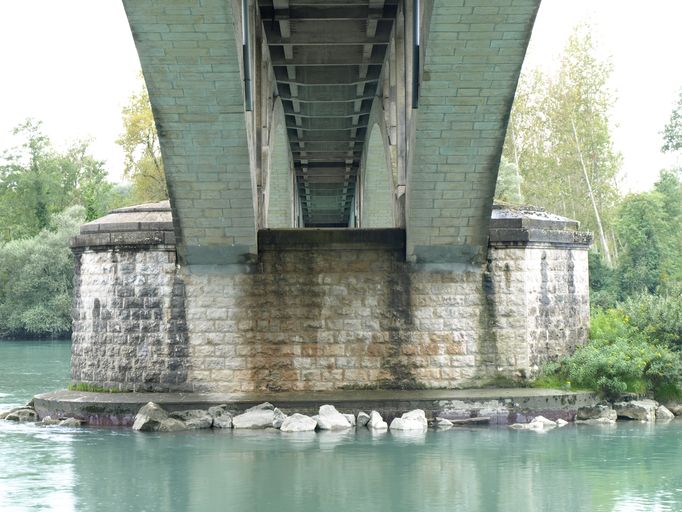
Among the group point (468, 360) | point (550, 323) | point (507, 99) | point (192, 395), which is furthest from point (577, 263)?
point (192, 395)

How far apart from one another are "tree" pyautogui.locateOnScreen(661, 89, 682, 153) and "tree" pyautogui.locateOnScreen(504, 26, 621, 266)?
2687 mm

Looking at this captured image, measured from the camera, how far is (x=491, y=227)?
14.3 meters

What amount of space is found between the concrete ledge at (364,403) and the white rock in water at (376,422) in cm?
13

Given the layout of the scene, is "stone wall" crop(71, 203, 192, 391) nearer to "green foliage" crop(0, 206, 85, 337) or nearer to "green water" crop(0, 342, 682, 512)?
"green water" crop(0, 342, 682, 512)

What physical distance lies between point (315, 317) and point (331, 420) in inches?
62.4

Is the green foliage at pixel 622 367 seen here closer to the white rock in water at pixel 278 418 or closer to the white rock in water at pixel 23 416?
the white rock in water at pixel 278 418

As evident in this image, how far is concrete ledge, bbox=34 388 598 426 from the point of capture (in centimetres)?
1323

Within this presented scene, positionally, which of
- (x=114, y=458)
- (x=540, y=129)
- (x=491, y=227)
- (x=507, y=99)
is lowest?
(x=114, y=458)

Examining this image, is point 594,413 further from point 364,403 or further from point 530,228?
point 364,403

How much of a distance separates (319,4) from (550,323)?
5793mm

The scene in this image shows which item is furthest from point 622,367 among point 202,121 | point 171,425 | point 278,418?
point 202,121

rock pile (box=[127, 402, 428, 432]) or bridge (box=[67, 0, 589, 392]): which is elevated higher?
bridge (box=[67, 0, 589, 392])

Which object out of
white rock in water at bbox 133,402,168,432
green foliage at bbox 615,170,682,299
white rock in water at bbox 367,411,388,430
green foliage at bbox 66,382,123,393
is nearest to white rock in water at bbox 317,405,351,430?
white rock in water at bbox 367,411,388,430

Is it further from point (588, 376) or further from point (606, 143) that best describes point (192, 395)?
point (606, 143)
